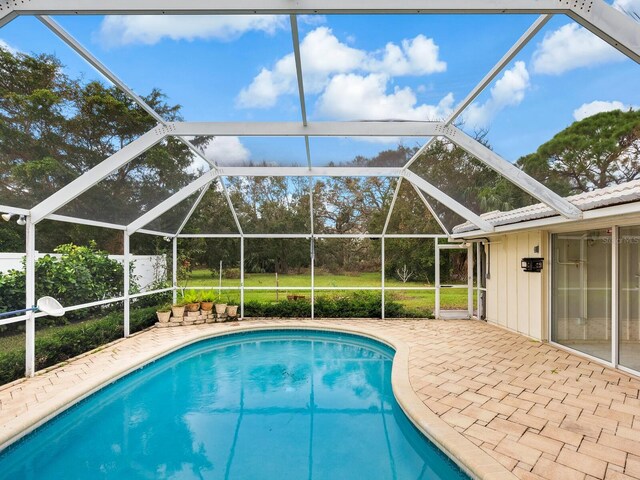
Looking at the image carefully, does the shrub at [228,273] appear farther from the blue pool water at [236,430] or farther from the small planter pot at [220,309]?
the blue pool water at [236,430]

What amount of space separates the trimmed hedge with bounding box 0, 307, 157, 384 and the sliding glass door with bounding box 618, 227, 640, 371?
909 cm

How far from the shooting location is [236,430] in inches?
171

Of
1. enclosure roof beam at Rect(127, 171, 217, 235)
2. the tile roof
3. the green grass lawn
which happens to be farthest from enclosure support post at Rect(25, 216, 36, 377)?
the tile roof

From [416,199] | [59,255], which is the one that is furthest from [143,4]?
[416,199]

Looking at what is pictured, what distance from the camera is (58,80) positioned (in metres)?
3.76

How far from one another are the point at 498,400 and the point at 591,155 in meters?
3.04

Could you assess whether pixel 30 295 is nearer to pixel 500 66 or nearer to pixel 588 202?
Result: pixel 500 66

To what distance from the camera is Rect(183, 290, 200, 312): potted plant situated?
9742mm

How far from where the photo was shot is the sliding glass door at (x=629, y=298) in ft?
17.2

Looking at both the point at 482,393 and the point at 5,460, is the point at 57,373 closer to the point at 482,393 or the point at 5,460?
the point at 5,460

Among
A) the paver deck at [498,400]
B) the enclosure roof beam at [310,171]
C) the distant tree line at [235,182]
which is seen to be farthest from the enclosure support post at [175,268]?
the enclosure roof beam at [310,171]

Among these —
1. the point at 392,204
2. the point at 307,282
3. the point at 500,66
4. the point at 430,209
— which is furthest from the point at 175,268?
the point at 500,66

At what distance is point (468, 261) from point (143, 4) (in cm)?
985

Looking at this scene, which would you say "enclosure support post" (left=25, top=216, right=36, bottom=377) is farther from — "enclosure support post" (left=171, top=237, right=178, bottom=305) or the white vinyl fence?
"enclosure support post" (left=171, top=237, right=178, bottom=305)
